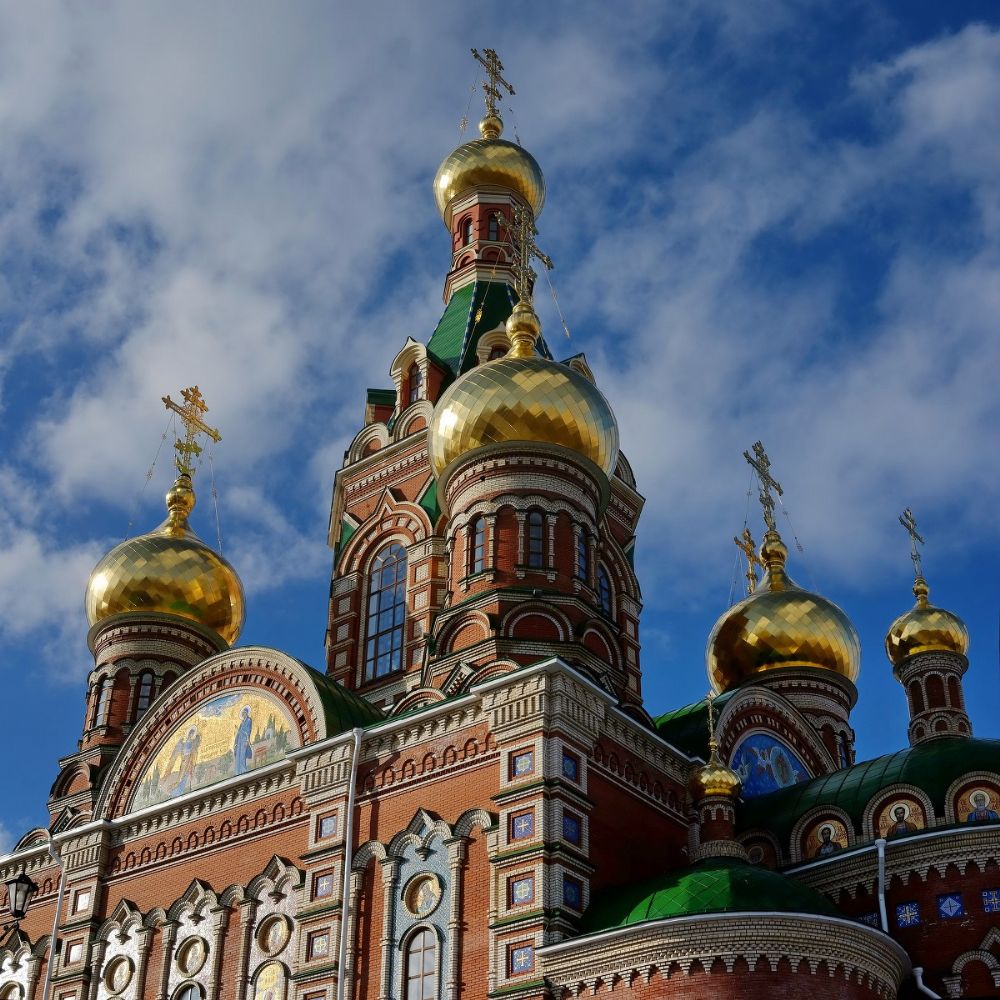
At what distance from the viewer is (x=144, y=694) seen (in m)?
17.3

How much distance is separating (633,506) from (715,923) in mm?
8591

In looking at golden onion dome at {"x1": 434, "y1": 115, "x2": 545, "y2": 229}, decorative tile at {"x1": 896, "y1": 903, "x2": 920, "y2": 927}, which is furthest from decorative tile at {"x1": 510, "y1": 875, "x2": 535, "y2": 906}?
golden onion dome at {"x1": 434, "y1": 115, "x2": 545, "y2": 229}

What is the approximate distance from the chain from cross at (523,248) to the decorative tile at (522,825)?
6431 mm

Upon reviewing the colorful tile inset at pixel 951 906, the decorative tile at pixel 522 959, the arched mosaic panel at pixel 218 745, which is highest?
the arched mosaic panel at pixel 218 745

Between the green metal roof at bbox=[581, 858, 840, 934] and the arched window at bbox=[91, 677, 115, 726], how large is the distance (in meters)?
7.78

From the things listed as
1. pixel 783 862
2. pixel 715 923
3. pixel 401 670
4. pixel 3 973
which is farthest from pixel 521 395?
pixel 3 973

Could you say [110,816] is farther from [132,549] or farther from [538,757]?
[538,757]

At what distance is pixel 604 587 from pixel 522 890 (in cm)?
626

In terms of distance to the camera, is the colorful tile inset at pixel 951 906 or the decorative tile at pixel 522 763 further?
the decorative tile at pixel 522 763

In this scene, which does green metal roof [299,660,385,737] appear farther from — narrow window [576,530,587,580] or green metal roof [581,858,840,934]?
green metal roof [581,858,840,934]

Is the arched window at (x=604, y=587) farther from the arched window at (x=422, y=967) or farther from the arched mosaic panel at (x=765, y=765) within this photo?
the arched window at (x=422, y=967)

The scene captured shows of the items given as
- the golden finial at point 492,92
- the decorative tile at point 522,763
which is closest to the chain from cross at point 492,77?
the golden finial at point 492,92

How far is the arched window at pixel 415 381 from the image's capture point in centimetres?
1823

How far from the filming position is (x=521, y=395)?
14.8 m
